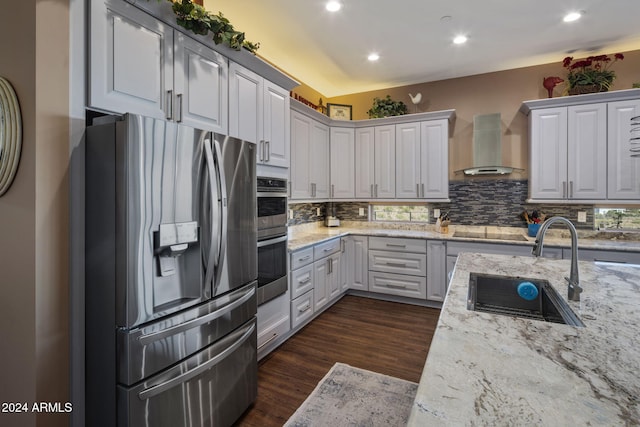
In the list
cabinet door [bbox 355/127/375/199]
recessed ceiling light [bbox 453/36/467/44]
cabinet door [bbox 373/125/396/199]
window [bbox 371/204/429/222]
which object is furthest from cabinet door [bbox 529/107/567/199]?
cabinet door [bbox 355/127/375/199]

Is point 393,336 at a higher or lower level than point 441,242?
lower

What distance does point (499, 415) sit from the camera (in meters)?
0.62

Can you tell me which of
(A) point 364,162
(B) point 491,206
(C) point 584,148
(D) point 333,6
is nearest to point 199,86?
(D) point 333,6

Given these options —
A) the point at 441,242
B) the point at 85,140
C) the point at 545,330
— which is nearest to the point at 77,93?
the point at 85,140

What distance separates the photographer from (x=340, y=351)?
2.74 meters

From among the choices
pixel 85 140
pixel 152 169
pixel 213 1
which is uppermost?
pixel 213 1

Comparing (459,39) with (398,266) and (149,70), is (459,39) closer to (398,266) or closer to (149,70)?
(398,266)

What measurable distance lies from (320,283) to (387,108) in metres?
2.59

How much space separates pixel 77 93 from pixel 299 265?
7.03 feet

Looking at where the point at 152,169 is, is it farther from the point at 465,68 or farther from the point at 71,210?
the point at 465,68

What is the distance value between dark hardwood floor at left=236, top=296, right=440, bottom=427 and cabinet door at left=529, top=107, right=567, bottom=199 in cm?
190

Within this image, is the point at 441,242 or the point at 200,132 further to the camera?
the point at 441,242

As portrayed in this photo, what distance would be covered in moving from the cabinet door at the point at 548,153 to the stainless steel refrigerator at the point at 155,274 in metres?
3.52

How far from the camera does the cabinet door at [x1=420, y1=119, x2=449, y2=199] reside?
3967 mm
